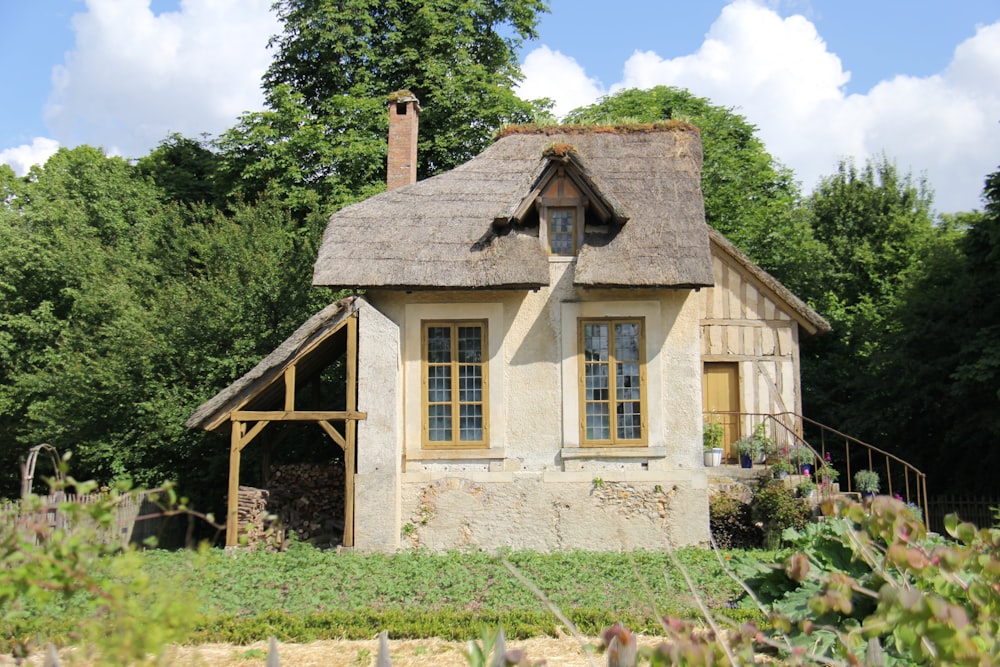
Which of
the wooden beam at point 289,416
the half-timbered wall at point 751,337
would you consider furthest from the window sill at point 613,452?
the half-timbered wall at point 751,337

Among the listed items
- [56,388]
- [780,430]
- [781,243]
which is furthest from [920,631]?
[781,243]

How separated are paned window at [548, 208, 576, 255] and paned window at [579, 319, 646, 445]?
1.20 metres

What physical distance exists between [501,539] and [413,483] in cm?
154

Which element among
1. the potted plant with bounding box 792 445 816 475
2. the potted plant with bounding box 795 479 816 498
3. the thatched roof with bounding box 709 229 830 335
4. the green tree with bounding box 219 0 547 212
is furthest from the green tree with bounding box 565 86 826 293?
the potted plant with bounding box 795 479 816 498

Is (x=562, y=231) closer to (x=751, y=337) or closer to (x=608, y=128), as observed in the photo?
(x=608, y=128)

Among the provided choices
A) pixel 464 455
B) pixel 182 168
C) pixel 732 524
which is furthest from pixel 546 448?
pixel 182 168

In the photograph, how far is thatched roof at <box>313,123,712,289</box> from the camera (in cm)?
1298

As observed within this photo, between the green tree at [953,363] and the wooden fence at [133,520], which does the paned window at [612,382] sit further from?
the green tree at [953,363]

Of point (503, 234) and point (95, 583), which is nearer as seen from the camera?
point (95, 583)

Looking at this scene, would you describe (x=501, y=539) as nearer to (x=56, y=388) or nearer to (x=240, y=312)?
(x=240, y=312)

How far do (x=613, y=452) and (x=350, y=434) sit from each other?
3912mm

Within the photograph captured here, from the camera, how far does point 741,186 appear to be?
2675cm

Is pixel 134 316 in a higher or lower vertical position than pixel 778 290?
lower

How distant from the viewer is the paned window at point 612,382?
13.5m
